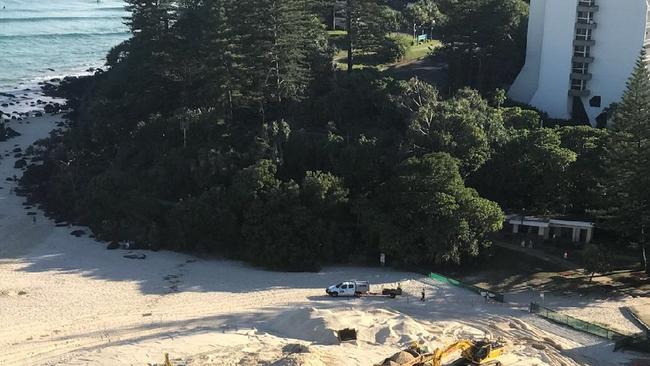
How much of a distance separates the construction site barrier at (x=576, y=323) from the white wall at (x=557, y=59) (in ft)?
57.5

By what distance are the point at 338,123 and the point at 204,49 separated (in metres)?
8.42

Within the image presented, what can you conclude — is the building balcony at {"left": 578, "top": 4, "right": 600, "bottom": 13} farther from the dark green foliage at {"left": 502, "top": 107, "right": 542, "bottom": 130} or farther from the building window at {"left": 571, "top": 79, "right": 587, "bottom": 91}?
the dark green foliage at {"left": 502, "top": 107, "right": 542, "bottom": 130}

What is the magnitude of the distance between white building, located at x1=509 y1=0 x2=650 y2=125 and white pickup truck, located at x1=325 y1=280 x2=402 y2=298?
18.2 m

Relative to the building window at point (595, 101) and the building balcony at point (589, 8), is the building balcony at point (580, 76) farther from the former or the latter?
the building balcony at point (589, 8)

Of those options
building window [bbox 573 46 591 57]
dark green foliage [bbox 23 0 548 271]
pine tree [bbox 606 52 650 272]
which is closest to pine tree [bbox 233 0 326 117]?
dark green foliage [bbox 23 0 548 271]

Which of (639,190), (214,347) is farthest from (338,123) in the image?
(214,347)

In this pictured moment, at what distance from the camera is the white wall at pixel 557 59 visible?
37312 millimetres

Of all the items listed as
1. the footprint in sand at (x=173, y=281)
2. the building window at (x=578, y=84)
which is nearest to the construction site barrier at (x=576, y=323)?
the footprint in sand at (x=173, y=281)

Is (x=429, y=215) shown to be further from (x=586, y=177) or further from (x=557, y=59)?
(x=557, y=59)

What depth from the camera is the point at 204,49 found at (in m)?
37.7

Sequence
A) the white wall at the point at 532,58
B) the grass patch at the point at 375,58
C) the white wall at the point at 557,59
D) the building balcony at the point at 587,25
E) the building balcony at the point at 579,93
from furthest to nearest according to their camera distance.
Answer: the grass patch at the point at 375,58, the white wall at the point at 532,58, the building balcony at the point at 579,93, the white wall at the point at 557,59, the building balcony at the point at 587,25

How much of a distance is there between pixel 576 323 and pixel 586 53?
19727 mm

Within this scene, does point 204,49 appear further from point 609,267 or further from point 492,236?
point 609,267

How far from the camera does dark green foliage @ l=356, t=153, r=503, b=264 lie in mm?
27156
